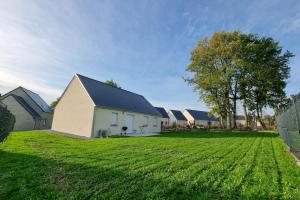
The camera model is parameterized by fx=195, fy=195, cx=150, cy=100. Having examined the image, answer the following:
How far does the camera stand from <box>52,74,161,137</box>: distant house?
16.6m

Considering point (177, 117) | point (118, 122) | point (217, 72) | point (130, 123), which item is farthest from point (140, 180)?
point (177, 117)

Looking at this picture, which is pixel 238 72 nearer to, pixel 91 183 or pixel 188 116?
pixel 91 183

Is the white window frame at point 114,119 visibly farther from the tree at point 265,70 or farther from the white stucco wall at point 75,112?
the tree at point 265,70

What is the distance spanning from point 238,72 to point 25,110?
30.5 meters

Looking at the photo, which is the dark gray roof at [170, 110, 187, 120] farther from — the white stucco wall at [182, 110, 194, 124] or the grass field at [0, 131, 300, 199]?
the grass field at [0, 131, 300, 199]

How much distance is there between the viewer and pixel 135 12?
11.8m

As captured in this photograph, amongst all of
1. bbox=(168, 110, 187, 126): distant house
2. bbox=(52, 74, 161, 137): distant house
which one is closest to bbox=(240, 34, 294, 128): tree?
bbox=(52, 74, 161, 137): distant house

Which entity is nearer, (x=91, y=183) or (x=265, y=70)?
(x=91, y=183)

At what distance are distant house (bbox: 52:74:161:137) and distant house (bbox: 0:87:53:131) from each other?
9579 millimetres

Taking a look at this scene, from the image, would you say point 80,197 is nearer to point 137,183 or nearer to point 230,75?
point 137,183

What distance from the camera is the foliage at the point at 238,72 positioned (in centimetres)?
2753

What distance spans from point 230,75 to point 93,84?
19.7 metres

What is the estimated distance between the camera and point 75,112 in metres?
17.9

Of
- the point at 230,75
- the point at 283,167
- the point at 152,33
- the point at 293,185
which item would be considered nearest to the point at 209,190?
the point at 293,185
